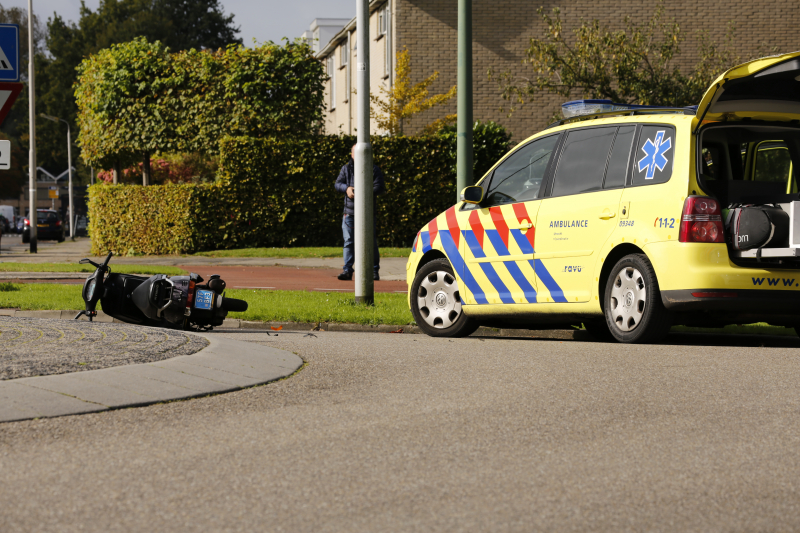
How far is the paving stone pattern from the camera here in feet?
20.5

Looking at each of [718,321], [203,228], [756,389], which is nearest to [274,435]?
[756,389]

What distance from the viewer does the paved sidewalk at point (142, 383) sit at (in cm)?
530

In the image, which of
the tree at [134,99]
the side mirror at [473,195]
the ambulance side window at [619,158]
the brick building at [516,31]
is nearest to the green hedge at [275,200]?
the tree at [134,99]

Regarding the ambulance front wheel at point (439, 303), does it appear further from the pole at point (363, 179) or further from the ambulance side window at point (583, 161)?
the ambulance side window at point (583, 161)

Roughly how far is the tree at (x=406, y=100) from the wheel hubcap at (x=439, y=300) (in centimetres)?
1952

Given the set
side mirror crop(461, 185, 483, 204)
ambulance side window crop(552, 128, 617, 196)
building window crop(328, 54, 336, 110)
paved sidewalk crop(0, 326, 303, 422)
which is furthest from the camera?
building window crop(328, 54, 336, 110)

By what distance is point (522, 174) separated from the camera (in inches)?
366

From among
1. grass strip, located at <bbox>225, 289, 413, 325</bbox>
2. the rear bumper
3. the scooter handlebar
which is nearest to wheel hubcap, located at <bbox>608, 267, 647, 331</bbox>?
the rear bumper

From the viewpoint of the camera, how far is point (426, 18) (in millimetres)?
29875

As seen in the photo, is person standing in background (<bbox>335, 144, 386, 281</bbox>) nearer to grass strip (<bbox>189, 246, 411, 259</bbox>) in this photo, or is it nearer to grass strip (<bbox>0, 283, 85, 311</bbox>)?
grass strip (<bbox>0, 283, 85, 311</bbox>)

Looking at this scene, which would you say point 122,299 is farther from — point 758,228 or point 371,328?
point 758,228

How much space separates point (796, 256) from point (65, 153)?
233 feet

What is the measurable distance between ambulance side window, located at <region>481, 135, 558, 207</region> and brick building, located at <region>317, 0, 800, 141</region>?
20.2 m

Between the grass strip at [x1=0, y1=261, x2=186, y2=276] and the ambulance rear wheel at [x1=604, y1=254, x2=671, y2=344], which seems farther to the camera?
the grass strip at [x1=0, y1=261, x2=186, y2=276]
